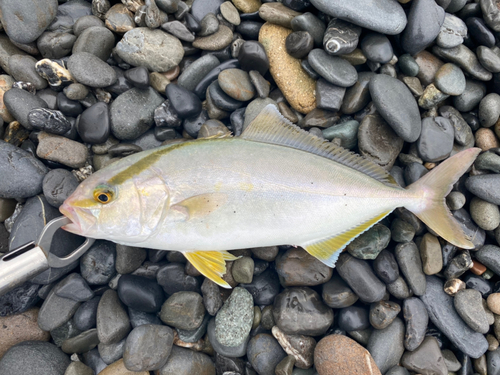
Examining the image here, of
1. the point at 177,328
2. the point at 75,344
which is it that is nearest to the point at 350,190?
the point at 177,328

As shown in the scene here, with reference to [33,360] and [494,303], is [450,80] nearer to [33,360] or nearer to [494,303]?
[494,303]

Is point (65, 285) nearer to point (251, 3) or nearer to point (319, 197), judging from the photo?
point (319, 197)

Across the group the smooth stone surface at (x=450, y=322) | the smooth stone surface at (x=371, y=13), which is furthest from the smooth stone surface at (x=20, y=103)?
the smooth stone surface at (x=450, y=322)

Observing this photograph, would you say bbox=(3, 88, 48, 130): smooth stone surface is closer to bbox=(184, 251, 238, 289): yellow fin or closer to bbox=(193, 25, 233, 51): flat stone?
bbox=(193, 25, 233, 51): flat stone

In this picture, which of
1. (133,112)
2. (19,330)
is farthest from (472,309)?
(19,330)

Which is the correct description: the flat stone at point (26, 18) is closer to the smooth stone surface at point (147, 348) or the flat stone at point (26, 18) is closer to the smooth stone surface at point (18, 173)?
the smooth stone surface at point (18, 173)
